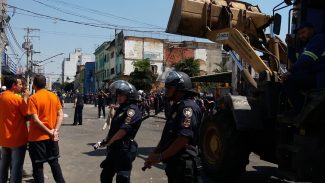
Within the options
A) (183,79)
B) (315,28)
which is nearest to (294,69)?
(315,28)

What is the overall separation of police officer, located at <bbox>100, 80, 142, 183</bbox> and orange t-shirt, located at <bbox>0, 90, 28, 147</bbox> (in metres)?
1.68

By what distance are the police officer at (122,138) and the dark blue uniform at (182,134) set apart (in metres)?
0.71

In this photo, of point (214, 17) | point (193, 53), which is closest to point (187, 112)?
point (214, 17)

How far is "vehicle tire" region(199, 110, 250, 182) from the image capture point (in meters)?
6.91

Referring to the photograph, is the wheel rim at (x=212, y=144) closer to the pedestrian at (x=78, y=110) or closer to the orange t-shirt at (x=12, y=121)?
the orange t-shirt at (x=12, y=121)

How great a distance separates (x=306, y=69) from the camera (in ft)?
16.9

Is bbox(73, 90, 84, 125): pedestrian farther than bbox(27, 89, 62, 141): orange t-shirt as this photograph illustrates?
Yes

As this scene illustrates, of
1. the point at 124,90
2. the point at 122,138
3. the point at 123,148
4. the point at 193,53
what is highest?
the point at 193,53

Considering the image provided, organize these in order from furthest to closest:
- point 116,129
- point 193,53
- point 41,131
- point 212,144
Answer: point 193,53 < point 212,144 < point 41,131 < point 116,129

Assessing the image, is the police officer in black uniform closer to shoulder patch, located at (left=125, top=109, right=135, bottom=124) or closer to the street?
shoulder patch, located at (left=125, top=109, right=135, bottom=124)

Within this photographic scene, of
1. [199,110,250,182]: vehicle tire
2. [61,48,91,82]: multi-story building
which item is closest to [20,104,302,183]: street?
[199,110,250,182]: vehicle tire

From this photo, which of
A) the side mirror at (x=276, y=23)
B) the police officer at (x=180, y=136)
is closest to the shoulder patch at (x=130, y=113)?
the police officer at (x=180, y=136)

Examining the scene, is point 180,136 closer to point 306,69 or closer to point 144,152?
point 306,69

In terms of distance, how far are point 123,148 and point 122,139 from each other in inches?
4.0
